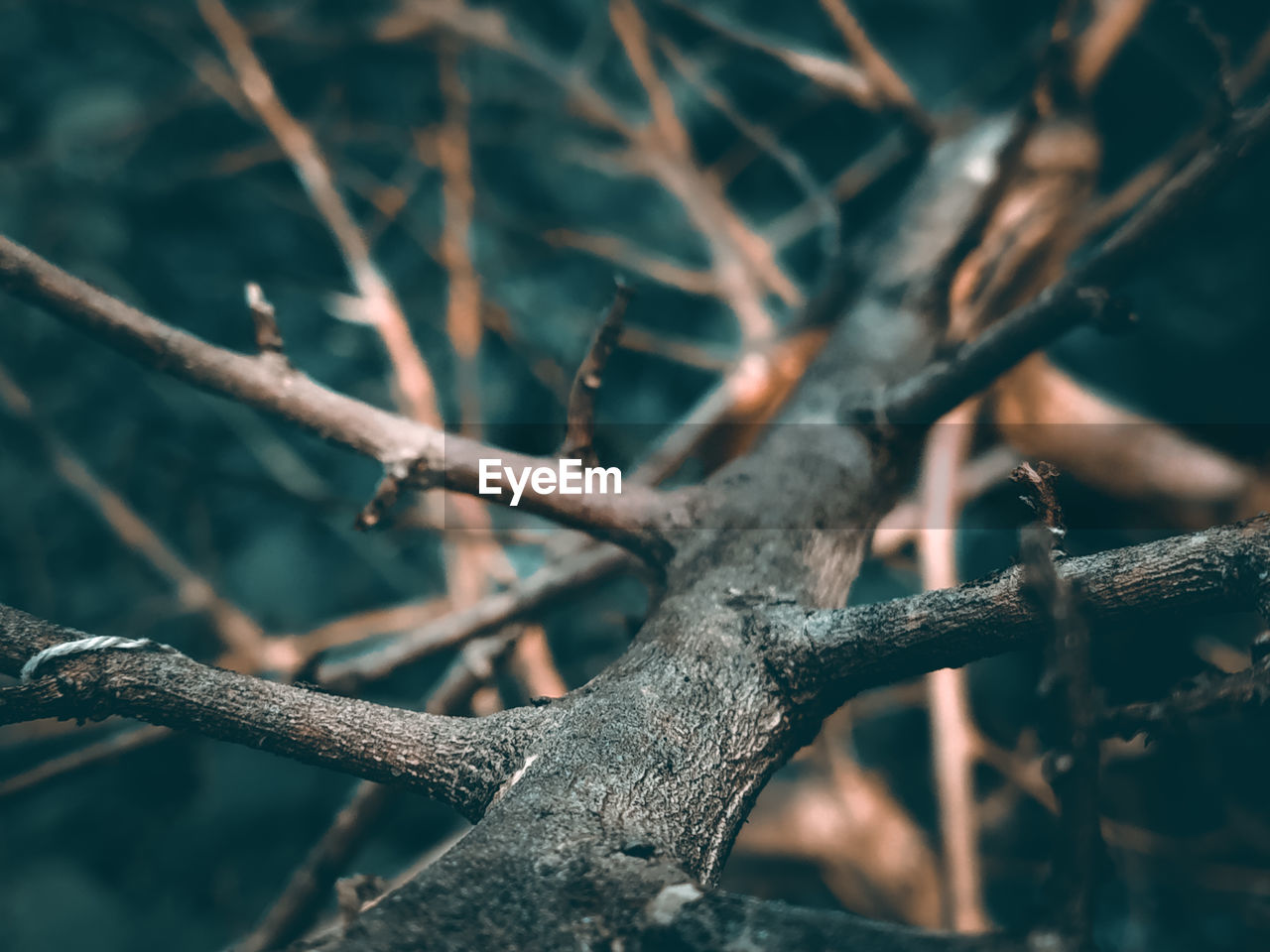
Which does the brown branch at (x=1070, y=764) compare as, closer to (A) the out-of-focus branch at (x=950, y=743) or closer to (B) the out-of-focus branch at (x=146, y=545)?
(A) the out-of-focus branch at (x=950, y=743)

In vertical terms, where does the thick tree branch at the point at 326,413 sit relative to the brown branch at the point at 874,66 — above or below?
below

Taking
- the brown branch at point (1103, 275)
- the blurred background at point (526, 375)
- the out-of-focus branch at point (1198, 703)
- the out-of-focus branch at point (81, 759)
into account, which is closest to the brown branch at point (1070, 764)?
the out-of-focus branch at point (1198, 703)

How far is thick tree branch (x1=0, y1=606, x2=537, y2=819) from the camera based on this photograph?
726 mm

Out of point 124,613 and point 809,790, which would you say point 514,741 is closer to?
point 809,790

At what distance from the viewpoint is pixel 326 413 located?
97 centimetres

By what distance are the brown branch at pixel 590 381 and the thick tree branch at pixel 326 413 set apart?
60 mm

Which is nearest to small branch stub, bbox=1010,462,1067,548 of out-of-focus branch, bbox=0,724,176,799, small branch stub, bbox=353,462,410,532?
small branch stub, bbox=353,462,410,532

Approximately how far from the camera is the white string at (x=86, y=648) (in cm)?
72

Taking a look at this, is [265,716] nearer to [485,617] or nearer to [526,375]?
[485,617]

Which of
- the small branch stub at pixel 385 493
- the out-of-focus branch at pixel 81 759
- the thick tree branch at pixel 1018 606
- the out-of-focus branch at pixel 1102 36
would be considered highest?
the out-of-focus branch at pixel 1102 36

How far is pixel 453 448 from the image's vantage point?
38.3 inches

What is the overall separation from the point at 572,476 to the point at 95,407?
10.8 feet

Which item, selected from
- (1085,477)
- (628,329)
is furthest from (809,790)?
(628,329)

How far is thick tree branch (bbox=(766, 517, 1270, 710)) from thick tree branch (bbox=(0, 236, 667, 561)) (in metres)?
0.34
